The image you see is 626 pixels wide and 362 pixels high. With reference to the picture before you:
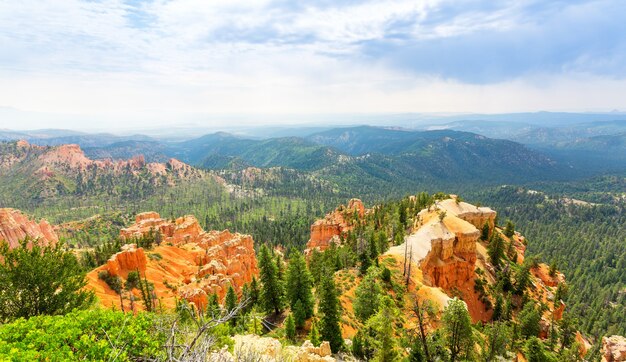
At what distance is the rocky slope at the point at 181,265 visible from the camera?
202 ft

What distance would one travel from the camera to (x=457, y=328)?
102ft

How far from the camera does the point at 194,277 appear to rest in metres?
75.4

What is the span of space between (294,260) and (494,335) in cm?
2716

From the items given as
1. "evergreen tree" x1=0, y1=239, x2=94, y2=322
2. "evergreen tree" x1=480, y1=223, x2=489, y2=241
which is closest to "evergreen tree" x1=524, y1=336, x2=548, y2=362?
"evergreen tree" x1=480, y1=223, x2=489, y2=241

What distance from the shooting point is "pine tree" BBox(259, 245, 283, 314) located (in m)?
45.9

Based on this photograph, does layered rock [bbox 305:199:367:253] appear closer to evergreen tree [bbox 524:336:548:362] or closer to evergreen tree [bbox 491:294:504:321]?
evergreen tree [bbox 491:294:504:321]

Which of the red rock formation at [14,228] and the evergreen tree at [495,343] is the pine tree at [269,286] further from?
the red rock formation at [14,228]

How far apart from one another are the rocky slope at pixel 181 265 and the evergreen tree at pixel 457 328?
39.3 m

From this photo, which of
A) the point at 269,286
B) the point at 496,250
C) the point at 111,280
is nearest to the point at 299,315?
the point at 269,286

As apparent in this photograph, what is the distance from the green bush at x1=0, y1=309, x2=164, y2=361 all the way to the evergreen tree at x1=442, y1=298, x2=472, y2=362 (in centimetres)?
2678

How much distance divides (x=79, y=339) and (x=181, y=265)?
239 feet

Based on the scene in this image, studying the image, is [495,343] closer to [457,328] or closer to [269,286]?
[457,328]

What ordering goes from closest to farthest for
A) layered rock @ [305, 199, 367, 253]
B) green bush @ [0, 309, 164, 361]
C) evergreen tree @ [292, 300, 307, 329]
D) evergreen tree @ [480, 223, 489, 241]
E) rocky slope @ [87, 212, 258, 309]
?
1. green bush @ [0, 309, 164, 361]
2. evergreen tree @ [292, 300, 307, 329]
3. rocky slope @ [87, 212, 258, 309]
4. evergreen tree @ [480, 223, 489, 241]
5. layered rock @ [305, 199, 367, 253]

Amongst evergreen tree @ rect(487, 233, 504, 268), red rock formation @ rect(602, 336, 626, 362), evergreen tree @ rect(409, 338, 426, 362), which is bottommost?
red rock formation @ rect(602, 336, 626, 362)
